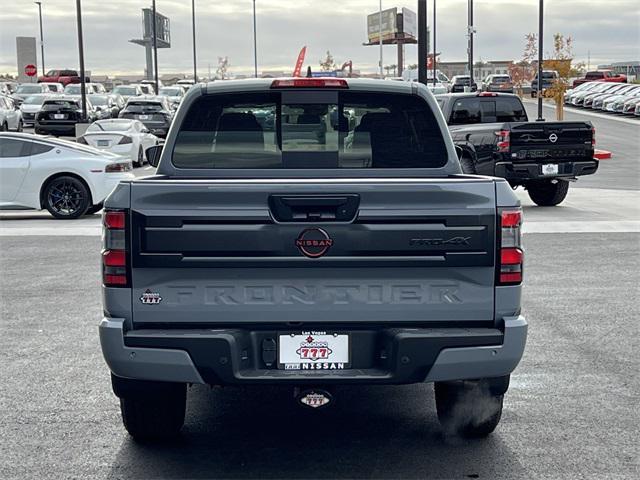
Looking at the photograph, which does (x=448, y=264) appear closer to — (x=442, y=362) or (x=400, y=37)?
(x=442, y=362)

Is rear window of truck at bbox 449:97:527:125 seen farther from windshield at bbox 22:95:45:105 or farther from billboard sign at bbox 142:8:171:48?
billboard sign at bbox 142:8:171:48

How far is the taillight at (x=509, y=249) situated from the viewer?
16.6 feet

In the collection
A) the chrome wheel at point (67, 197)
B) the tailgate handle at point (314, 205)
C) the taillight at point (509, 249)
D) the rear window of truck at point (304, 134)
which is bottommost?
the chrome wheel at point (67, 197)

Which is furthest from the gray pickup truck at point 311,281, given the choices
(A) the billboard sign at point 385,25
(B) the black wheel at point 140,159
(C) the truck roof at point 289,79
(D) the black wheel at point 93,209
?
(A) the billboard sign at point 385,25

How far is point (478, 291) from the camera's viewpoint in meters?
5.05

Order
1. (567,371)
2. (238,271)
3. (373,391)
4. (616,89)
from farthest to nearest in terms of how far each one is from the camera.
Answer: (616,89) → (567,371) → (373,391) → (238,271)

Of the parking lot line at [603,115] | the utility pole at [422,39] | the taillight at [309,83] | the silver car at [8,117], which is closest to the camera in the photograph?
the taillight at [309,83]

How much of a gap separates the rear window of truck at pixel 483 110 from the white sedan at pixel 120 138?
921 cm

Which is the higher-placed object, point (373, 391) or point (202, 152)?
point (202, 152)

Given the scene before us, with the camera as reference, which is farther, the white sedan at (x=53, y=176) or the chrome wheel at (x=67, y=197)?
the chrome wheel at (x=67, y=197)

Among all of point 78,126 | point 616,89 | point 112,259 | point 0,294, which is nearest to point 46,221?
point 0,294

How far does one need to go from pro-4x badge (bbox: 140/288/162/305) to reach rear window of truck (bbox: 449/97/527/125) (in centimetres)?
1634

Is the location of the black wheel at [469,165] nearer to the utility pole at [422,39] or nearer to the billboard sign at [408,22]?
the utility pole at [422,39]

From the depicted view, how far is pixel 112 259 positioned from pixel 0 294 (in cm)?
635
